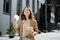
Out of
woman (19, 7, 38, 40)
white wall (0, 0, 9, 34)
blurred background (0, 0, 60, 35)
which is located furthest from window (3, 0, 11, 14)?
woman (19, 7, 38, 40)

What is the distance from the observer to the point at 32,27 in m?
4.31

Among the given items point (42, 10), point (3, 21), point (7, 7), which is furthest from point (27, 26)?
point (42, 10)

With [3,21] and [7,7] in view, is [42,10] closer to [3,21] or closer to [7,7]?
[7,7]

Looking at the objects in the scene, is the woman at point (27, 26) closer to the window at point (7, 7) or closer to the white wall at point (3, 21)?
the white wall at point (3, 21)

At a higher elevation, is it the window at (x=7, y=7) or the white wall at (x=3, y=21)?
the window at (x=7, y=7)

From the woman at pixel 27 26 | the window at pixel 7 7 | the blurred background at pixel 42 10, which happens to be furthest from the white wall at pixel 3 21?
the woman at pixel 27 26

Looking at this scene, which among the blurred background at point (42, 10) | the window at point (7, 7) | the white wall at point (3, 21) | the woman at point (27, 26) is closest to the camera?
the woman at point (27, 26)

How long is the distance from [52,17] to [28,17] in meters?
39.1

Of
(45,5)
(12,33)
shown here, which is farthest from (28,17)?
(45,5)

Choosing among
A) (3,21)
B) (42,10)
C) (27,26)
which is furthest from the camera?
(42,10)

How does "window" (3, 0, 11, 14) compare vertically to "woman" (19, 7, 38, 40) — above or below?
above

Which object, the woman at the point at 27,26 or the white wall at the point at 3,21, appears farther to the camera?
the white wall at the point at 3,21

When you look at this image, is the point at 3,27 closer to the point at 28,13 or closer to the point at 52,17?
the point at 28,13

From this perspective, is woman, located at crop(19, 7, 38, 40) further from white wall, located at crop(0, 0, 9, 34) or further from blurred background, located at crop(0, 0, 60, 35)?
blurred background, located at crop(0, 0, 60, 35)
